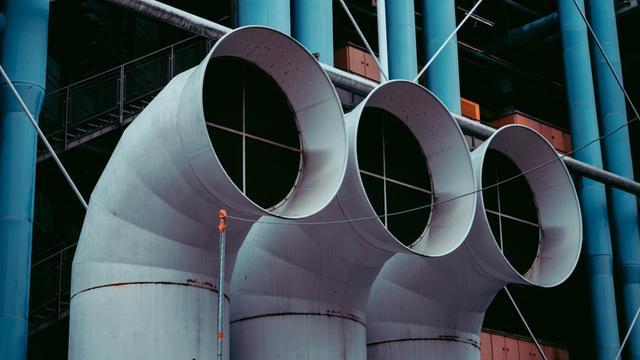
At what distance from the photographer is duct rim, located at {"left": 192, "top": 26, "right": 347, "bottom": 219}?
51.5ft

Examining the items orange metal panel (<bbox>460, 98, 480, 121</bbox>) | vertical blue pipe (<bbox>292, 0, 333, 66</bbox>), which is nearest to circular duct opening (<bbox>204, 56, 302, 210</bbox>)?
vertical blue pipe (<bbox>292, 0, 333, 66</bbox>)

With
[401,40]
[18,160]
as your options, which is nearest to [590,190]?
[401,40]

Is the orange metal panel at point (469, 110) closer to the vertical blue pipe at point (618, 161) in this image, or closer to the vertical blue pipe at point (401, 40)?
the vertical blue pipe at point (618, 161)

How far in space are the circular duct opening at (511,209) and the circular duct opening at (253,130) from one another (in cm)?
470

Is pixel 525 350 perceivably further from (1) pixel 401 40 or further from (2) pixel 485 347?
(1) pixel 401 40

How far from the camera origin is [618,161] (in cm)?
2666

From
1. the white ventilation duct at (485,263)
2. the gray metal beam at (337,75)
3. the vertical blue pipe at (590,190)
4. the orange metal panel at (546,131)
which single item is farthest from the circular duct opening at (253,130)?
the orange metal panel at (546,131)

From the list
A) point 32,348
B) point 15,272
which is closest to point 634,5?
point 32,348

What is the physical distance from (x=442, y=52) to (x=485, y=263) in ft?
24.1

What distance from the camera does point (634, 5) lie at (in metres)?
29.5

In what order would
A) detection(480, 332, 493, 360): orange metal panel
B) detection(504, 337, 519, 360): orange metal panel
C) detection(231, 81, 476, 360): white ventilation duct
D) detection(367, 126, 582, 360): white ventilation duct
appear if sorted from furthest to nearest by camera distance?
detection(504, 337, 519, 360): orange metal panel, detection(480, 332, 493, 360): orange metal panel, detection(367, 126, 582, 360): white ventilation duct, detection(231, 81, 476, 360): white ventilation duct

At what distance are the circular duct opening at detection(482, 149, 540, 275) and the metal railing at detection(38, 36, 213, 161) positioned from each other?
5.73 meters

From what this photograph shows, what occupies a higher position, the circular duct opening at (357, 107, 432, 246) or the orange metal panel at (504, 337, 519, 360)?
the circular duct opening at (357, 107, 432, 246)

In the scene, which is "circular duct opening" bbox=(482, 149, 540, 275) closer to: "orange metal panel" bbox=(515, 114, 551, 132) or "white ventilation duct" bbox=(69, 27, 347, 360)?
"white ventilation duct" bbox=(69, 27, 347, 360)
